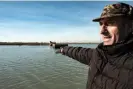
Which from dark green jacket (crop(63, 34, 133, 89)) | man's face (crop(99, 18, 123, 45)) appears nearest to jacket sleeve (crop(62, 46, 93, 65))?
dark green jacket (crop(63, 34, 133, 89))

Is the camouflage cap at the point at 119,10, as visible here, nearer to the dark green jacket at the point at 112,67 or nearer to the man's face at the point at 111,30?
the man's face at the point at 111,30

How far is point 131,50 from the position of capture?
2.31 m

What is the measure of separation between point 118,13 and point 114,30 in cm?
19

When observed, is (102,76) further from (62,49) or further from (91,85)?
(62,49)

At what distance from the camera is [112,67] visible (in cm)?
231

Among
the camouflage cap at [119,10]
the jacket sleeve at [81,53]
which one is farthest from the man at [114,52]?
the jacket sleeve at [81,53]

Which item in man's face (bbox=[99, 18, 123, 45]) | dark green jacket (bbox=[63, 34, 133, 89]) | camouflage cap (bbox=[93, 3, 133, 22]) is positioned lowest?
dark green jacket (bbox=[63, 34, 133, 89])

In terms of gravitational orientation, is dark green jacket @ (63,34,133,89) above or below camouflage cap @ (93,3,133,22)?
below

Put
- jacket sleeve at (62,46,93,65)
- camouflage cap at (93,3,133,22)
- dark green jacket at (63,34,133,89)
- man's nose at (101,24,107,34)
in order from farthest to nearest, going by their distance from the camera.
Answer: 1. jacket sleeve at (62,46,93,65)
2. man's nose at (101,24,107,34)
3. camouflage cap at (93,3,133,22)
4. dark green jacket at (63,34,133,89)

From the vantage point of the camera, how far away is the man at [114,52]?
Result: 2.23 metres

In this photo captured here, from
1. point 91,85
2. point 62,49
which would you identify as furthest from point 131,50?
point 62,49

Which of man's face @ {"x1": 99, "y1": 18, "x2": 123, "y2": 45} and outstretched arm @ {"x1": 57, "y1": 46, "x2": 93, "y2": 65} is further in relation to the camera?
outstretched arm @ {"x1": 57, "y1": 46, "x2": 93, "y2": 65}

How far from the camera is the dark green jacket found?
2.21 meters

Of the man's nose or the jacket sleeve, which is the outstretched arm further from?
the man's nose
